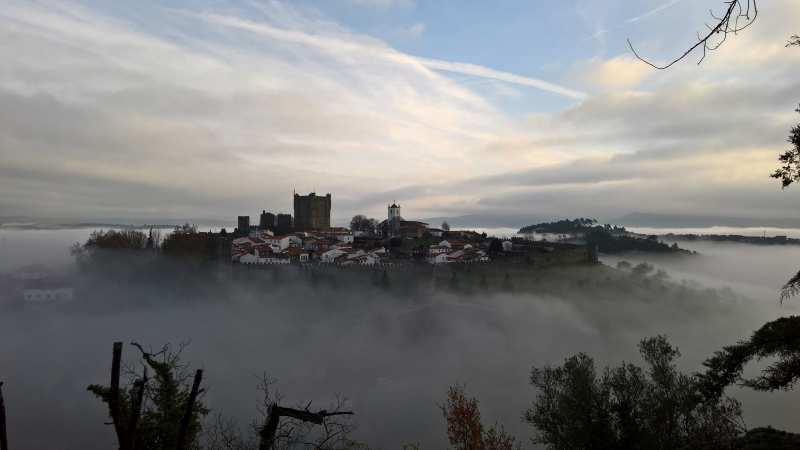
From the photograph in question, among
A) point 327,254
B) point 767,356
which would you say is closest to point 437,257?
point 327,254

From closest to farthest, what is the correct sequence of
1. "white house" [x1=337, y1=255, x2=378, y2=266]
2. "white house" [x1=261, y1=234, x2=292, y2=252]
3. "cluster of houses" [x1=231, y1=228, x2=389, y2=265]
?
"white house" [x1=337, y1=255, x2=378, y2=266], "cluster of houses" [x1=231, y1=228, x2=389, y2=265], "white house" [x1=261, y1=234, x2=292, y2=252]

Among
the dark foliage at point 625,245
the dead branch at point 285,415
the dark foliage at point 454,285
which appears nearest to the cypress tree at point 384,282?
the dark foliage at point 454,285

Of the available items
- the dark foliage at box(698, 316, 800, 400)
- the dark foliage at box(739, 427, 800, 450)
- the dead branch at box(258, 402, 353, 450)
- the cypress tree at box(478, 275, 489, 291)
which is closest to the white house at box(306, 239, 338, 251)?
the cypress tree at box(478, 275, 489, 291)

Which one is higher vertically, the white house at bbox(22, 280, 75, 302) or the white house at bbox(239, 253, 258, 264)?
the white house at bbox(239, 253, 258, 264)

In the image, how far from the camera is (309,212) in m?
74.8

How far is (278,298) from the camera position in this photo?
44906 millimetres

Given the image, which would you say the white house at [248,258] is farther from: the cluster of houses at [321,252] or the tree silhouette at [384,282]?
the tree silhouette at [384,282]

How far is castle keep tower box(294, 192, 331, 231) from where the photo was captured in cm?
7475

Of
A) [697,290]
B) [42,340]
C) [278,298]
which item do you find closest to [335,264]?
[278,298]

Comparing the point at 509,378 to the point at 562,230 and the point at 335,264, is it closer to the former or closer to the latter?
the point at 335,264

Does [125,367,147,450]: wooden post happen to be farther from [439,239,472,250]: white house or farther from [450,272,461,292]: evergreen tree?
[439,239,472,250]: white house

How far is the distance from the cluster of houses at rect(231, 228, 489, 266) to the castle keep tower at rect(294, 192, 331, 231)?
14169mm

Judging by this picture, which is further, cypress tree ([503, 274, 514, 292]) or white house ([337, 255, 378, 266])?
white house ([337, 255, 378, 266])

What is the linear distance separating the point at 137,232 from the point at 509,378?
42.3m
